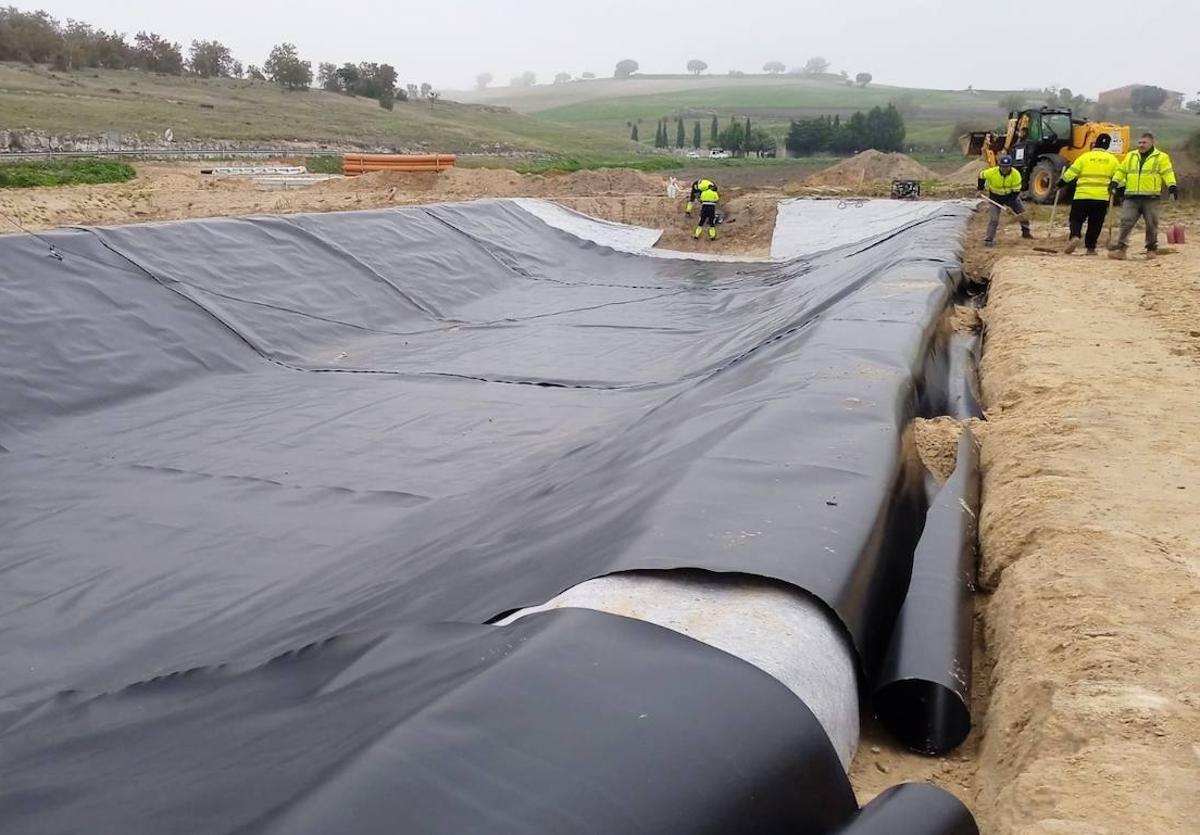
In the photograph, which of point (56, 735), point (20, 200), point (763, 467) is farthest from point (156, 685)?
point (20, 200)

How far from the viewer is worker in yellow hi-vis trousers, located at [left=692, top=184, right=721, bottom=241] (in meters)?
12.0

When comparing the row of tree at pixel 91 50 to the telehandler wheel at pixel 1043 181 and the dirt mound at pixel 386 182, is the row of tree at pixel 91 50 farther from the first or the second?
the telehandler wheel at pixel 1043 181

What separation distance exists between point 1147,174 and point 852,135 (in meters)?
38.7

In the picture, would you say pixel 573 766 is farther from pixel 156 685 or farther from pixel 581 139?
pixel 581 139

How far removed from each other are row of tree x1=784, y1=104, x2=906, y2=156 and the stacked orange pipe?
30.9 meters

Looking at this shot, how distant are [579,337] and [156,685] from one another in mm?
4500

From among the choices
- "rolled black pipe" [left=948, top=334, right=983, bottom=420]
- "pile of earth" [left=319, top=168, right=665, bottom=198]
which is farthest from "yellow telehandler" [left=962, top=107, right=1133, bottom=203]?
"rolled black pipe" [left=948, top=334, right=983, bottom=420]

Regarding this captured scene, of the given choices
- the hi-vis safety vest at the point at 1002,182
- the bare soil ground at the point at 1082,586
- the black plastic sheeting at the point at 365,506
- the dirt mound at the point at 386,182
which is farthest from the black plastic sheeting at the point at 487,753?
the dirt mound at the point at 386,182

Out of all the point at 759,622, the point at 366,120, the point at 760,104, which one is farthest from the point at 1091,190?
the point at 760,104

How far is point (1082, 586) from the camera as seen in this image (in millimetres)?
2135

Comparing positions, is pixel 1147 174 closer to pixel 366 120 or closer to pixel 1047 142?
pixel 1047 142

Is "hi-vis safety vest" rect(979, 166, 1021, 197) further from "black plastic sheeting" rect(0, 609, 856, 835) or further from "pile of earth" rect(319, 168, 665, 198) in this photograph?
"black plastic sheeting" rect(0, 609, 856, 835)

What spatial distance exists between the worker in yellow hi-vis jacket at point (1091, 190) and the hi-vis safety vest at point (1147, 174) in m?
0.19

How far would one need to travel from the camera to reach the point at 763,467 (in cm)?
241
